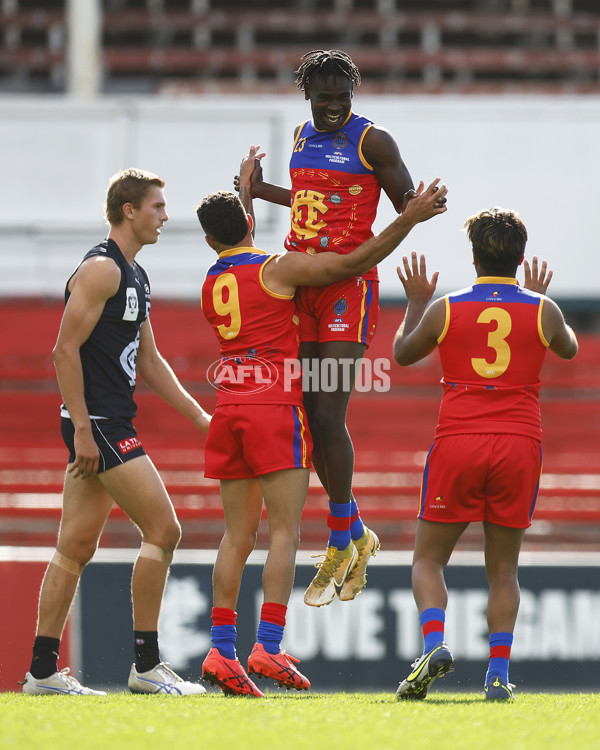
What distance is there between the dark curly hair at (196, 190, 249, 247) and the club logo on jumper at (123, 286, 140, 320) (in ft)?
1.29

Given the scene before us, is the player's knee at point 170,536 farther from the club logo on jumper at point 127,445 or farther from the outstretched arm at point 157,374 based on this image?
the outstretched arm at point 157,374

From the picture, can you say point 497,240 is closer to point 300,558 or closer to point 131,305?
point 131,305

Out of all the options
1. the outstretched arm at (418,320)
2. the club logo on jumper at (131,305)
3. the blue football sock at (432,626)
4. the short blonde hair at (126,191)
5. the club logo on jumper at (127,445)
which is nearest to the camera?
the blue football sock at (432,626)

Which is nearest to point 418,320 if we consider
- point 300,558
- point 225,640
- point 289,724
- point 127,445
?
point 127,445

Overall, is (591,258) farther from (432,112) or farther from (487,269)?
(487,269)

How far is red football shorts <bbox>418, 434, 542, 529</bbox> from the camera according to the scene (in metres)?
3.91

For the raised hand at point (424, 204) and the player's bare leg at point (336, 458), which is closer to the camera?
the raised hand at point (424, 204)

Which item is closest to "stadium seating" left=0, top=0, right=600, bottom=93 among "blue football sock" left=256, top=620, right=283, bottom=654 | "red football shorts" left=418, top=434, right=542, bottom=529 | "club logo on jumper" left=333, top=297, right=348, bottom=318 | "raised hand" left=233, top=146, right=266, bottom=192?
"raised hand" left=233, top=146, right=266, bottom=192

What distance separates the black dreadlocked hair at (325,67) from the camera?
13.9 feet

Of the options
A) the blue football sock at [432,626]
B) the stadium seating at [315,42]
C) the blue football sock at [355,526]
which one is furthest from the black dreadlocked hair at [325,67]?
the stadium seating at [315,42]

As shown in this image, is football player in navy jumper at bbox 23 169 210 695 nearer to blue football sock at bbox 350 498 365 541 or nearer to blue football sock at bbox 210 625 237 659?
blue football sock at bbox 210 625 237 659

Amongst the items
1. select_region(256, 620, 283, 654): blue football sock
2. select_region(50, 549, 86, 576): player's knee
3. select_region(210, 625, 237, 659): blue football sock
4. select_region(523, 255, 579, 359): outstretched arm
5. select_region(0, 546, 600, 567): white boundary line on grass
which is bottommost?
select_region(0, 546, 600, 567): white boundary line on grass

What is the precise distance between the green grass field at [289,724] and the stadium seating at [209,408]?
18.3 feet

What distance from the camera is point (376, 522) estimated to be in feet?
28.7
